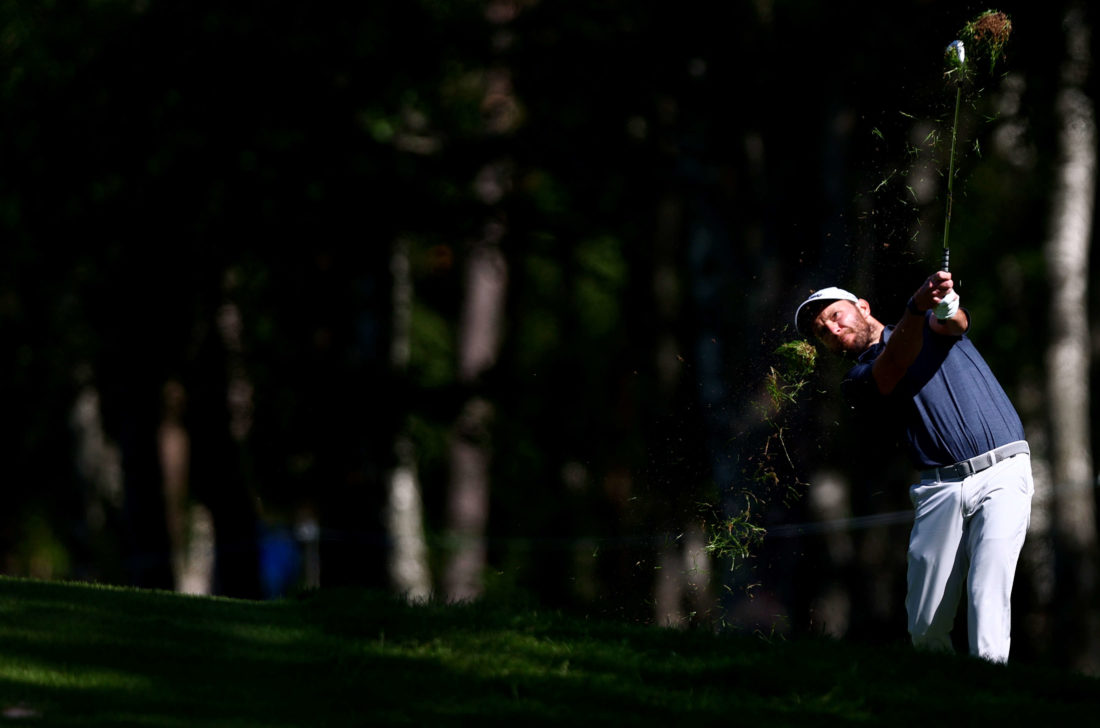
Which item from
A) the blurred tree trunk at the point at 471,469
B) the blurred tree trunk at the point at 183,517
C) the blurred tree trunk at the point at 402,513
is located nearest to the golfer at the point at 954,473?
the blurred tree trunk at the point at 402,513

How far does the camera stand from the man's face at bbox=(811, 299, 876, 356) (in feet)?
27.2

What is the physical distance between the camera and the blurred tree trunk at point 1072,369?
1620cm

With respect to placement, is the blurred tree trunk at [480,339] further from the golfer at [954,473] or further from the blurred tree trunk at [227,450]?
the golfer at [954,473]

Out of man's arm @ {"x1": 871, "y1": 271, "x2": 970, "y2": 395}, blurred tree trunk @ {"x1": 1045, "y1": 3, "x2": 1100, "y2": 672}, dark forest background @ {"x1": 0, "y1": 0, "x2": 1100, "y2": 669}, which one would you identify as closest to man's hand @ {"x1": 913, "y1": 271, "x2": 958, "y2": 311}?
man's arm @ {"x1": 871, "y1": 271, "x2": 970, "y2": 395}

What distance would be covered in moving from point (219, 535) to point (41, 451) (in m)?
8.04

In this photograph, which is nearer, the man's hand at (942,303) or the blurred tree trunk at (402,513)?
the man's hand at (942,303)

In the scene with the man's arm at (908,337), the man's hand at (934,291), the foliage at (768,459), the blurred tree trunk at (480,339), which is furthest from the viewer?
the blurred tree trunk at (480,339)

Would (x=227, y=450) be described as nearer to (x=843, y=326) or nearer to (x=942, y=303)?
(x=843, y=326)

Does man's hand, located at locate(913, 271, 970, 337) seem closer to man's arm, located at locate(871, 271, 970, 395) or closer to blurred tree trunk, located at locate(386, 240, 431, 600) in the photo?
man's arm, located at locate(871, 271, 970, 395)

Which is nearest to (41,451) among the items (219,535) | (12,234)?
(219,535)

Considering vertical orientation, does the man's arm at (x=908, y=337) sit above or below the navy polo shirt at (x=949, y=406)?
above

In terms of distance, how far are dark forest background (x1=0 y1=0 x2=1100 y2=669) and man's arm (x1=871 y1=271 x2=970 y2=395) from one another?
4.87m

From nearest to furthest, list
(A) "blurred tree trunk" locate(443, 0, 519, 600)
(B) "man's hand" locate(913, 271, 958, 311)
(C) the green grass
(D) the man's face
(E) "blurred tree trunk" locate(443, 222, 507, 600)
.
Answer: (C) the green grass
(B) "man's hand" locate(913, 271, 958, 311)
(D) the man's face
(A) "blurred tree trunk" locate(443, 0, 519, 600)
(E) "blurred tree trunk" locate(443, 222, 507, 600)

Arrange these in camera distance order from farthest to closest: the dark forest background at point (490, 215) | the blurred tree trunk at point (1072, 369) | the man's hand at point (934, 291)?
the blurred tree trunk at point (1072, 369)
the dark forest background at point (490, 215)
the man's hand at point (934, 291)
